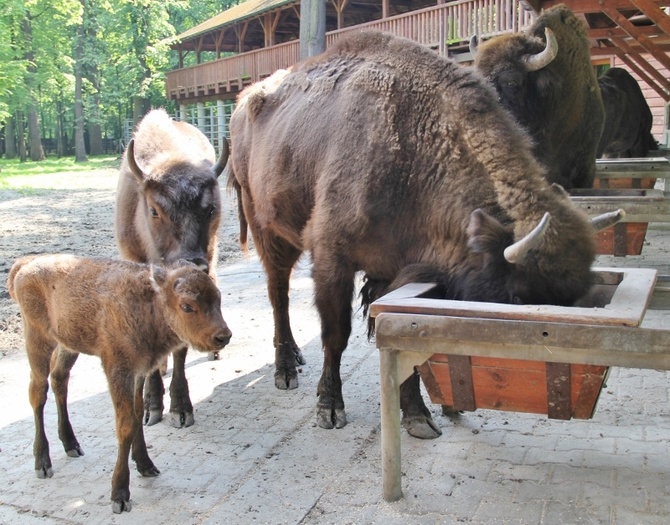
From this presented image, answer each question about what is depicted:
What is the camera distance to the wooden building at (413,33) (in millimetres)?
10570

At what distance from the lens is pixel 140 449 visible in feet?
13.5

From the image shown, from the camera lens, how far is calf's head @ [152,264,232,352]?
3.74 meters

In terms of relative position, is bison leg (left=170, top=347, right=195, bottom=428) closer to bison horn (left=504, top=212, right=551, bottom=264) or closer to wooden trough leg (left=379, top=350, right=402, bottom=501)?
wooden trough leg (left=379, top=350, right=402, bottom=501)

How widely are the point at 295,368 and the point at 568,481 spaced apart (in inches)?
104

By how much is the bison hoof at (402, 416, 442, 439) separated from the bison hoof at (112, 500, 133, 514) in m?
1.78

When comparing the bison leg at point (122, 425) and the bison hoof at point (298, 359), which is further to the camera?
the bison hoof at point (298, 359)

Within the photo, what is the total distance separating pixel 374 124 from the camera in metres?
4.64

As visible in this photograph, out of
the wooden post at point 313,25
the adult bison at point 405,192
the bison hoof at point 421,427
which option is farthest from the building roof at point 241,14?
the bison hoof at point 421,427

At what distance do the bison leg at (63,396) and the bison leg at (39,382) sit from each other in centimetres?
10

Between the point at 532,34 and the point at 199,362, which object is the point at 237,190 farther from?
the point at 532,34

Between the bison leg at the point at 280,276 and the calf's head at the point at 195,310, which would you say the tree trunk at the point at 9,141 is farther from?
the calf's head at the point at 195,310

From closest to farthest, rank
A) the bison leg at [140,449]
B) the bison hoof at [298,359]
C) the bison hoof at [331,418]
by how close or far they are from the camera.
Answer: the bison leg at [140,449], the bison hoof at [331,418], the bison hoof at [298,359]

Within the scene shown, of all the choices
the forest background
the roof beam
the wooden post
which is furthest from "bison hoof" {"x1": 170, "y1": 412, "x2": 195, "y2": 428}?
the forest background

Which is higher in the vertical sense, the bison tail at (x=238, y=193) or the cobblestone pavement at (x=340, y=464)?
the bison tail at (x=238, y=193)
